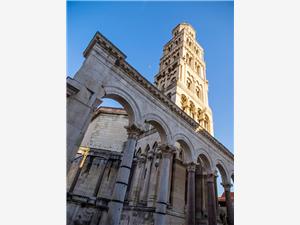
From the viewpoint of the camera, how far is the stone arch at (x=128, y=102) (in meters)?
8.21

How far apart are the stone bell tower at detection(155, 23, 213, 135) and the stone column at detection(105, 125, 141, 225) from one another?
30.7 feet

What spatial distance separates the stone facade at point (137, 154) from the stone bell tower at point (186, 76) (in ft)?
0.68

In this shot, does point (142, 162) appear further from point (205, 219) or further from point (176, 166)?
point (205, 219)

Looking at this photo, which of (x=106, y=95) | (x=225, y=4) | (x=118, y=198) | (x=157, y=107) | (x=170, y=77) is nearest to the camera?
(x=225, y=4)

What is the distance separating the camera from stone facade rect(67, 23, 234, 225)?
7125 millimetres

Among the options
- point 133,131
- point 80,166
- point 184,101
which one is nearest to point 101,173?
point 80,166

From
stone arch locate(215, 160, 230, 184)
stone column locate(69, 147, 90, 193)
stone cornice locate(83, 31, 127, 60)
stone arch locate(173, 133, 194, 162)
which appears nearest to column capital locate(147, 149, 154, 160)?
stone arch locate(173, 133, 194, 162)

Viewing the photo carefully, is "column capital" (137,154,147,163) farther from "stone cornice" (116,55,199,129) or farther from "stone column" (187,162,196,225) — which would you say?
"stone cornice" (116,55,199,129)

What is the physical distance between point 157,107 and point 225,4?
692 centimetres

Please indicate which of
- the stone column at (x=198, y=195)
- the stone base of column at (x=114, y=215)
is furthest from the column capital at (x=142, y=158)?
the stone base of column at (x=114, y=215)

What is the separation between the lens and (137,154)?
1525 cm

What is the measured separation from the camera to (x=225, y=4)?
10.8 feet

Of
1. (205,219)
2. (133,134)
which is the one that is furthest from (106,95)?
(205,219)

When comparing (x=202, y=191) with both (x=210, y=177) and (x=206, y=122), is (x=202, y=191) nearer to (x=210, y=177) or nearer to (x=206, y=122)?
(x=210, y=177)
